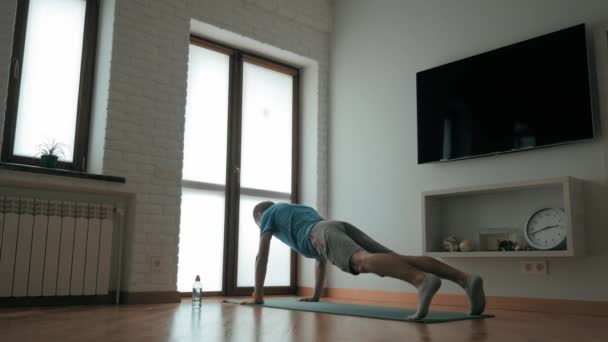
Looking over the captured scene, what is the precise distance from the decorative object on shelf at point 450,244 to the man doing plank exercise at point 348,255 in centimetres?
99

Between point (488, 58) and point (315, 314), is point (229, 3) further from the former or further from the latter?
point (315, 314)

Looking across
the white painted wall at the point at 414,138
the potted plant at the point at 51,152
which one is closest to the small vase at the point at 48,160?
the potted plant at the point at 51,152

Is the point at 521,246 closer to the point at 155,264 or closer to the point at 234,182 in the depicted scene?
the point at 234,182

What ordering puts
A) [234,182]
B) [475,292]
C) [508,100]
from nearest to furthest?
[475,292] → [508,100] → [234,182]

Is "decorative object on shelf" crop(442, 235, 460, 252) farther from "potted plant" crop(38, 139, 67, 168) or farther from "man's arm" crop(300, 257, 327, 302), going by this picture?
"potted plant" crop(38, 139, 67, 168)

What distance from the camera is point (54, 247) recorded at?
3975mm

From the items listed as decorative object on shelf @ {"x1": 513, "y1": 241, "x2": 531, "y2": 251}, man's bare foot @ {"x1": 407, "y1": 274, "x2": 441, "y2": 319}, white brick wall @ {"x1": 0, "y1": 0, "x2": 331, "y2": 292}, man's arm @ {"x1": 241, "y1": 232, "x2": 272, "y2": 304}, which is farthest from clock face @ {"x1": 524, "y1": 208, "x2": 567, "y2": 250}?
white brick wall @ {"x1": 0, "y1": 0, "x2": 331, "y2": 292}

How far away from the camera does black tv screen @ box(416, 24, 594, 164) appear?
394cm

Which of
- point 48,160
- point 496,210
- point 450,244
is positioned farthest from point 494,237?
point 48,160

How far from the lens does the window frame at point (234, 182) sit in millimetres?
5262

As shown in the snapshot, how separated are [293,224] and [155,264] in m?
1.31

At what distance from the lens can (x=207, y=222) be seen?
5.18 metres

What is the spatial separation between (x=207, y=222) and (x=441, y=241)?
6.78 ft

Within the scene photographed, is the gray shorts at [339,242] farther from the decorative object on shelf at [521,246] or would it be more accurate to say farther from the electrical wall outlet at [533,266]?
the electrical wall outlet at [533,266]
